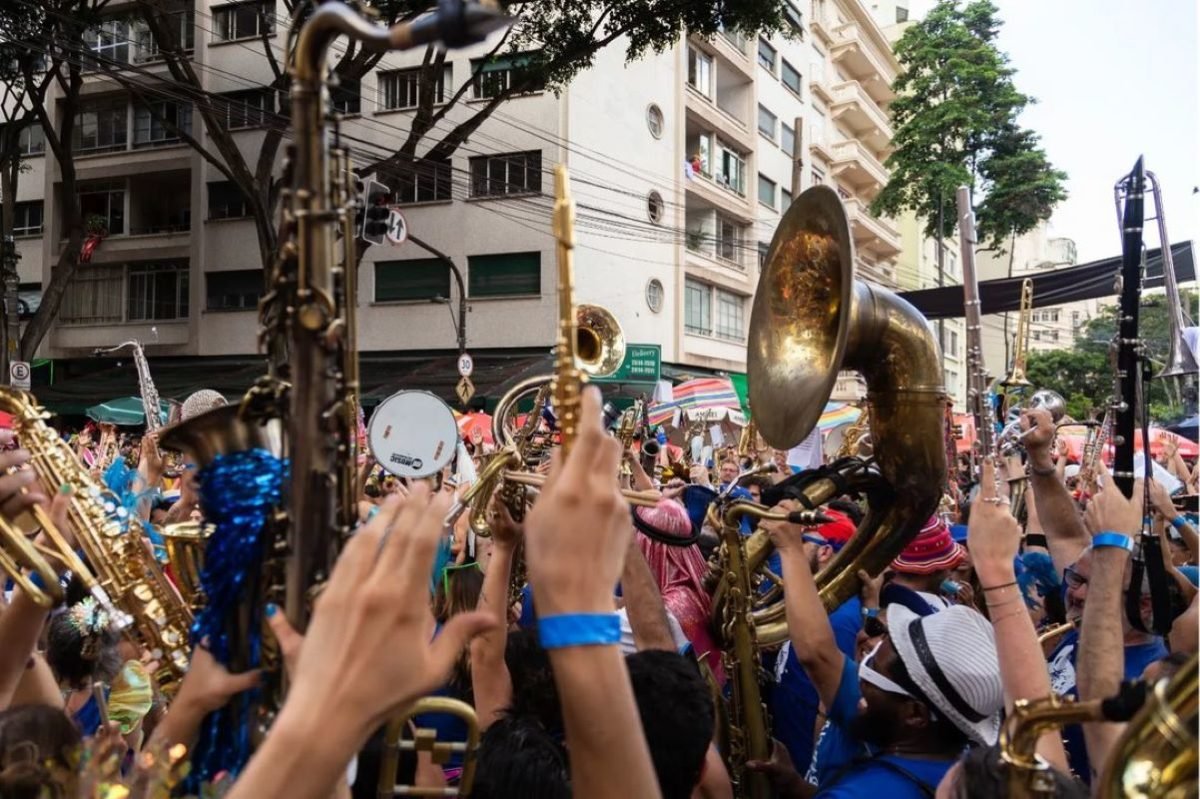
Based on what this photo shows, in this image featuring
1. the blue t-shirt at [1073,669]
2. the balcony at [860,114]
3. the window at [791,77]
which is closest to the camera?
the blue t-shirt at [1073,669]

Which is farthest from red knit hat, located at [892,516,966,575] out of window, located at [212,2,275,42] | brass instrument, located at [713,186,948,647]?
window, located at [212,2,275,42]

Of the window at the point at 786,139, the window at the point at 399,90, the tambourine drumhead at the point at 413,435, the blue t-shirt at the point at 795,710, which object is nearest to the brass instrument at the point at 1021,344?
the blue t-shirt at the point at 795,710

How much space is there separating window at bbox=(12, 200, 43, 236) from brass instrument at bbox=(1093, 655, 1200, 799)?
106ft

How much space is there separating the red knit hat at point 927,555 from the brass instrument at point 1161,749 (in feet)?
8.74

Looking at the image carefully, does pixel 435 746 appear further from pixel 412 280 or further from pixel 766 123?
pixel 766 123

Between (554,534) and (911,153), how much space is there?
28966 mm

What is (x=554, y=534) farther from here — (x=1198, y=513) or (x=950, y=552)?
(x=1198, y=513)

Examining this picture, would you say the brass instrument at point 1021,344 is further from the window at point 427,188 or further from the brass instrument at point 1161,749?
the window at point 427,188

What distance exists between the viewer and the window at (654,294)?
85.3 ft

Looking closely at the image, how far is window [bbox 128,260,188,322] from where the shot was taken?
1041 inches

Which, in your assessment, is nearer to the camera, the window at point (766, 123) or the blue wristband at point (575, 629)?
the blue wristband at point (575, 629)

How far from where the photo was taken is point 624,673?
1.37 m

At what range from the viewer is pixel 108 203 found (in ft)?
88.5

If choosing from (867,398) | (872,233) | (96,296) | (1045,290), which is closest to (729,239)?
(872,233)
